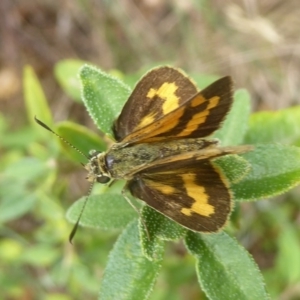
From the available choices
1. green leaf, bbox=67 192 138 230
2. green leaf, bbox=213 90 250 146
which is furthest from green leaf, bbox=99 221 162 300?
green leaf, bbox=213 90 250 146

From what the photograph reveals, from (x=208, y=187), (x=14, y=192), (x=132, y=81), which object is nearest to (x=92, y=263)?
(x=14, y=192)

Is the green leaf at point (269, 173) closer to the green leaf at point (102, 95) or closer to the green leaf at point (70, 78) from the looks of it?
the green leaf at point (102, 95)

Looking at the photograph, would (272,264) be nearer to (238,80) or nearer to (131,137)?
(238,80)

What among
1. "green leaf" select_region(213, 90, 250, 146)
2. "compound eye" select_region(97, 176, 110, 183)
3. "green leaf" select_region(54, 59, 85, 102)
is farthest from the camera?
"green leaf" select_region(54, 59, 85, 102)

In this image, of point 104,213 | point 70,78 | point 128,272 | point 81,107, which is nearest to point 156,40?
point 81,107

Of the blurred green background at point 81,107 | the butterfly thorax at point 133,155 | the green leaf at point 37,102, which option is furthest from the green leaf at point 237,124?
the green leaf at point 37,102

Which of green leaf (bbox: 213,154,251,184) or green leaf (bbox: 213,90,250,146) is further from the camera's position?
green leaf (bbox: 213,90,250,146)

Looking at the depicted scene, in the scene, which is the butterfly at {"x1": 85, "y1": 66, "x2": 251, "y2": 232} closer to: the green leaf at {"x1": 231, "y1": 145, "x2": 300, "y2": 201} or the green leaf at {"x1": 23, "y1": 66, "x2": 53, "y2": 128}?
the green leaf at {"x1": 231, "y1": 145, "x2": 300, "y2": 201}

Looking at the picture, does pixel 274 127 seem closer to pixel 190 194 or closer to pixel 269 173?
pixel 269 173
